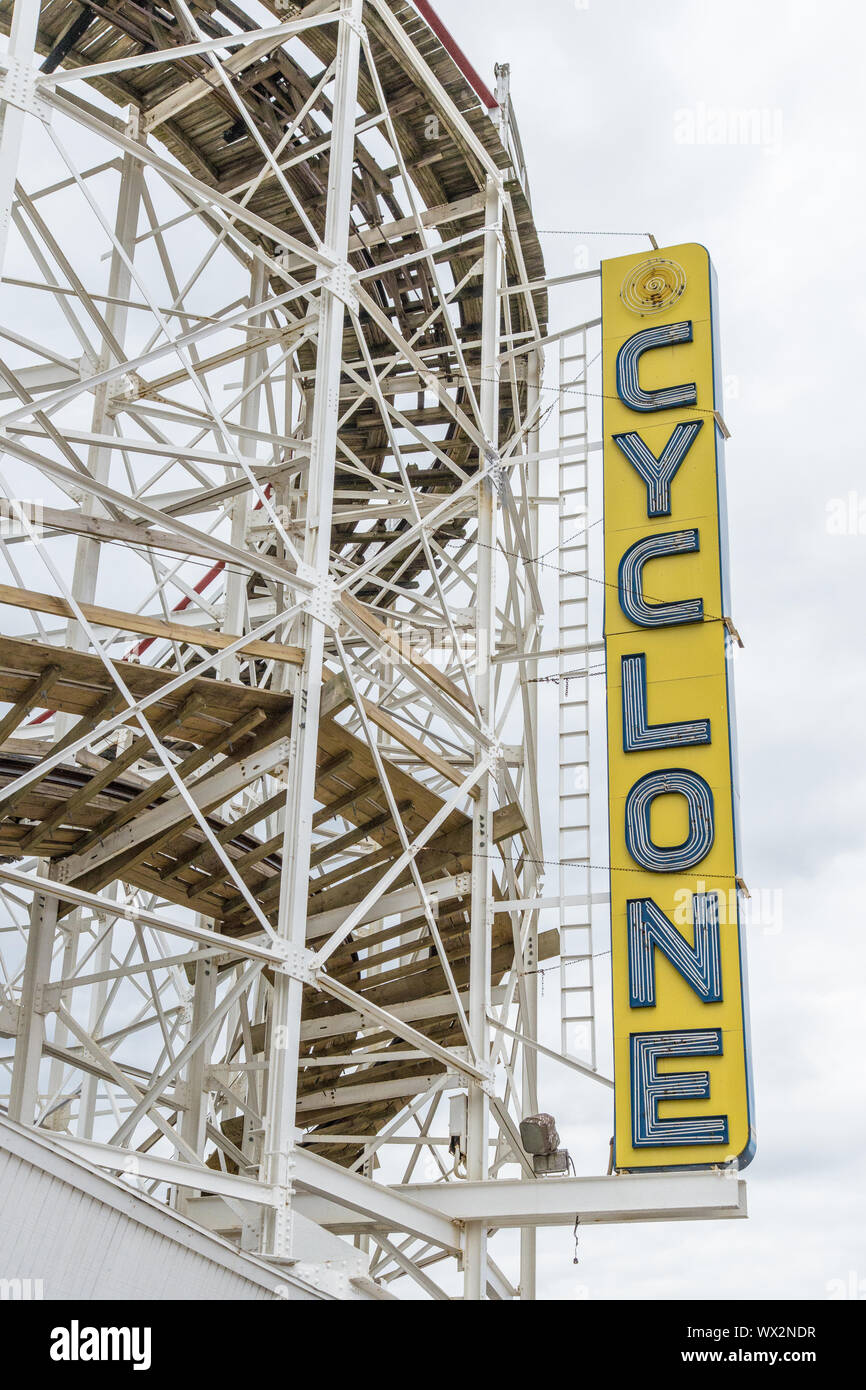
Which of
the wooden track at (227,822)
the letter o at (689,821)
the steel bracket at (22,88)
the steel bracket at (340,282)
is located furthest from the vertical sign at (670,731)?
the steel bracket at (22,88)

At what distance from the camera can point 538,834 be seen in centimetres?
2153

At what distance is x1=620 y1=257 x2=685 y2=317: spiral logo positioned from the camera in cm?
1978

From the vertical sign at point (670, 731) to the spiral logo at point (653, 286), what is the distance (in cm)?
2

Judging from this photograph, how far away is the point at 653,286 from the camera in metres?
20.0

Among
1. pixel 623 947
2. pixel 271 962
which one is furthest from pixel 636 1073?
pixel 271 962

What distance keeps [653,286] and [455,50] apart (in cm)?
375

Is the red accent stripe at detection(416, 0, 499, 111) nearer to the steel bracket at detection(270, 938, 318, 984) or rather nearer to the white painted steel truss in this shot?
the white painted steel truss

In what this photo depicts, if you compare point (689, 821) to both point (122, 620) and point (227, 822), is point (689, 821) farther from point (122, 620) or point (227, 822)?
point (122, 620)

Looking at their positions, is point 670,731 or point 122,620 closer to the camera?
point 122,620

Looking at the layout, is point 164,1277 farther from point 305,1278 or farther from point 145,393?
point 145,393

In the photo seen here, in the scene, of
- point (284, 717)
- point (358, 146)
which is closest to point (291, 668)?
point (284, 717)

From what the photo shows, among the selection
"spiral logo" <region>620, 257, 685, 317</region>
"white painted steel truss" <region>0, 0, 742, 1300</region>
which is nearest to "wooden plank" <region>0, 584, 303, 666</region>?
"white painted steel truss" <region>0, 0, 742, 1300</region>

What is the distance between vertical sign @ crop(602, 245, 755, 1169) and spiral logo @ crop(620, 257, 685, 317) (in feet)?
0.08
